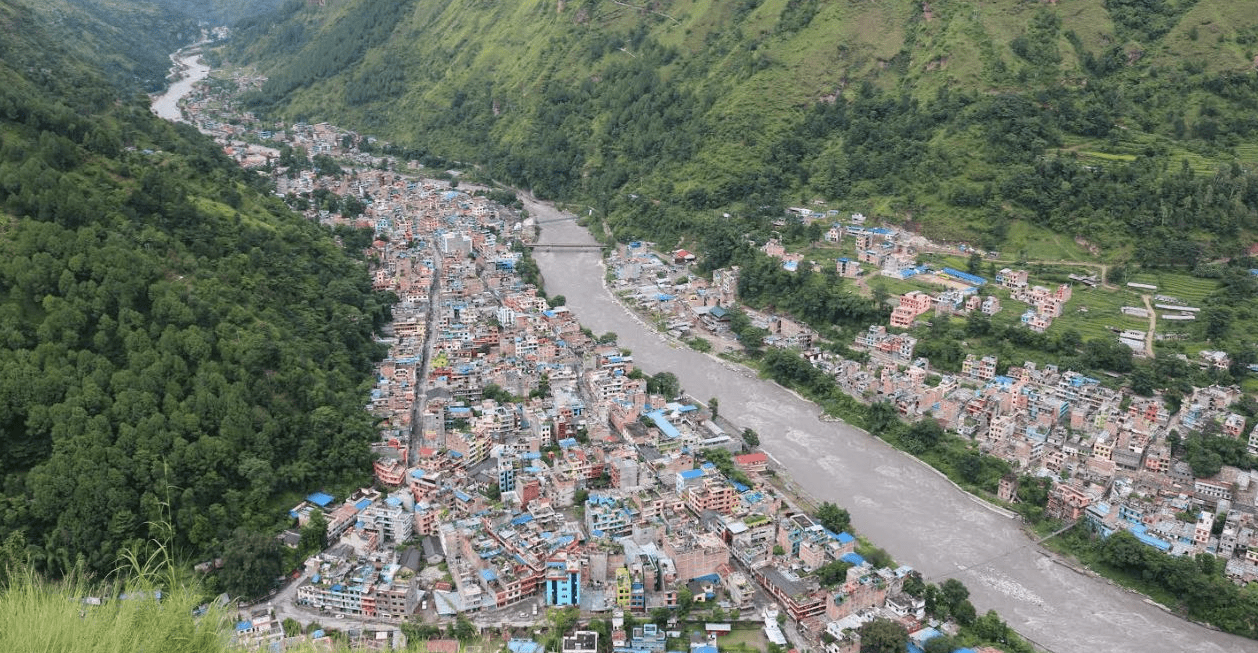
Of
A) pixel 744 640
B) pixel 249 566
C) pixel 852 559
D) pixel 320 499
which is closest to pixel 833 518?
pixel 852 559

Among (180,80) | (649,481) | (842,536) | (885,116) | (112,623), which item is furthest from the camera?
(180,80)

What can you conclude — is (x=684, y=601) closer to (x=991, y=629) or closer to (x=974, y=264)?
(x=991, y=629)

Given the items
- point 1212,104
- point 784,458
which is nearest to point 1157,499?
point 784,458

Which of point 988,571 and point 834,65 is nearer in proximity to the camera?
point 988,571

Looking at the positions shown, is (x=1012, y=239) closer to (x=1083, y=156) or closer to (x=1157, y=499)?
(x=1083, y=156)

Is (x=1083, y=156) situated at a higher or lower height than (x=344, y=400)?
higher
